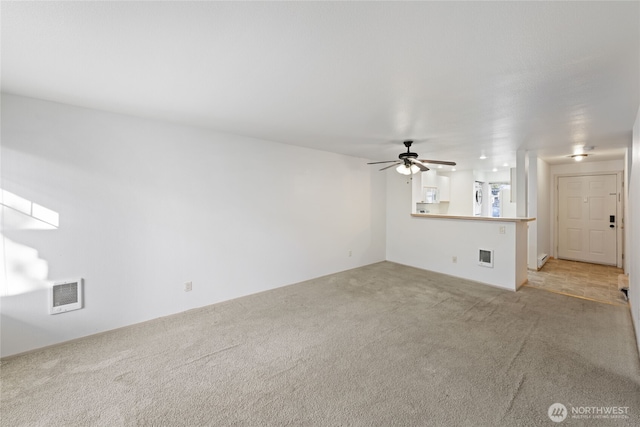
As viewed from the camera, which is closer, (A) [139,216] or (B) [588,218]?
(A) [139,216]

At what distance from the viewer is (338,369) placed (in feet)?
6.99

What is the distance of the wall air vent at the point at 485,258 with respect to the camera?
169 inches

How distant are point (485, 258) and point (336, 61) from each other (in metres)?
4.15

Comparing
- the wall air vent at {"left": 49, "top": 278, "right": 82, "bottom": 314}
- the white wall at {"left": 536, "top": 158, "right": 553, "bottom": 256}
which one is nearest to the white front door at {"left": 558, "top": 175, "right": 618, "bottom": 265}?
the white wall at {"left": 536, "top": 158, "right": 553, "bottom": 256}

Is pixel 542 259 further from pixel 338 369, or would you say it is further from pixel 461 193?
pixel 338 369

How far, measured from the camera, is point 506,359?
2246 millimetres

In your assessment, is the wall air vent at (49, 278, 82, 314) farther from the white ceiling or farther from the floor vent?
the floor vent

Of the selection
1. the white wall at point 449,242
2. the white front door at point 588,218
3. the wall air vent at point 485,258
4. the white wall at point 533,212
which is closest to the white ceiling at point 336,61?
the white wall at point 449,242

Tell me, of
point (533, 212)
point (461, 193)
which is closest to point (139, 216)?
point (533, 212)

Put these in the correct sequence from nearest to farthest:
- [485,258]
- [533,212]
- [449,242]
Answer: [485,258] < [449,242] < [533,212]

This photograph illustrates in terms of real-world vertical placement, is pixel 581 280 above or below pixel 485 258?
below

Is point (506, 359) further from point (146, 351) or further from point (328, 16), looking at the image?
point (146, 351)

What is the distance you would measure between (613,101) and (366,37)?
2.42 m

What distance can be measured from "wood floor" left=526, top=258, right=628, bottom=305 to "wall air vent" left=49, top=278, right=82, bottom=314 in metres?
5.92
